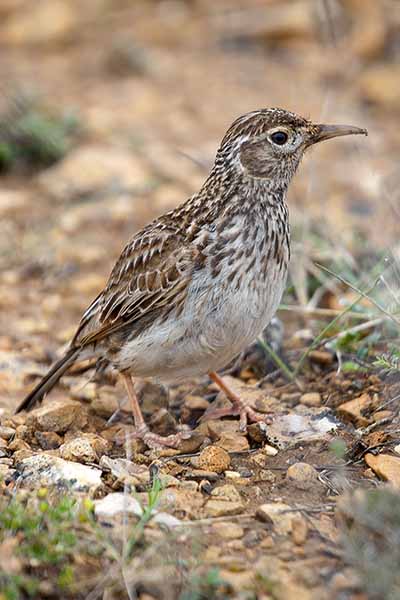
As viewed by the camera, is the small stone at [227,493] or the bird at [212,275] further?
the bird at [212,275]

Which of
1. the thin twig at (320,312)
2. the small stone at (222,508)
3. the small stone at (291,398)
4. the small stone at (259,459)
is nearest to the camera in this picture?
the small stone at (222,508)

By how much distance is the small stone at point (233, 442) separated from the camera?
5340 millimetres

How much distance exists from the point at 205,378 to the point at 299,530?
2.39 meters

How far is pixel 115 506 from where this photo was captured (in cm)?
438

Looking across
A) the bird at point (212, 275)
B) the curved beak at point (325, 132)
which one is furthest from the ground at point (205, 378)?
the curved beak at point (325, 132)

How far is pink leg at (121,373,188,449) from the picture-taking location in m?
A: 5.51

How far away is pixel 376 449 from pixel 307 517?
812mm

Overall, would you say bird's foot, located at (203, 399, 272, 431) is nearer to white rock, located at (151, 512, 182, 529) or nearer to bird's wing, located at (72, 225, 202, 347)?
bird's wing, located at (72, 225, 202, 347)

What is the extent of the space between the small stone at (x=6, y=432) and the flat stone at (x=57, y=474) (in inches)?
22.6

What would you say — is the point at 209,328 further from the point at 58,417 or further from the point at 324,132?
the point at 324,132

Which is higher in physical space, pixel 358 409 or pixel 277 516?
pixel 277 516

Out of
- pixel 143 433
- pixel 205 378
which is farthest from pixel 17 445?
pixel 205 378

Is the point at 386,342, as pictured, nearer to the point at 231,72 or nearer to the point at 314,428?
the point at 314,428

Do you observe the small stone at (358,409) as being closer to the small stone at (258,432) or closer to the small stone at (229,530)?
the small stone at (258,432)
